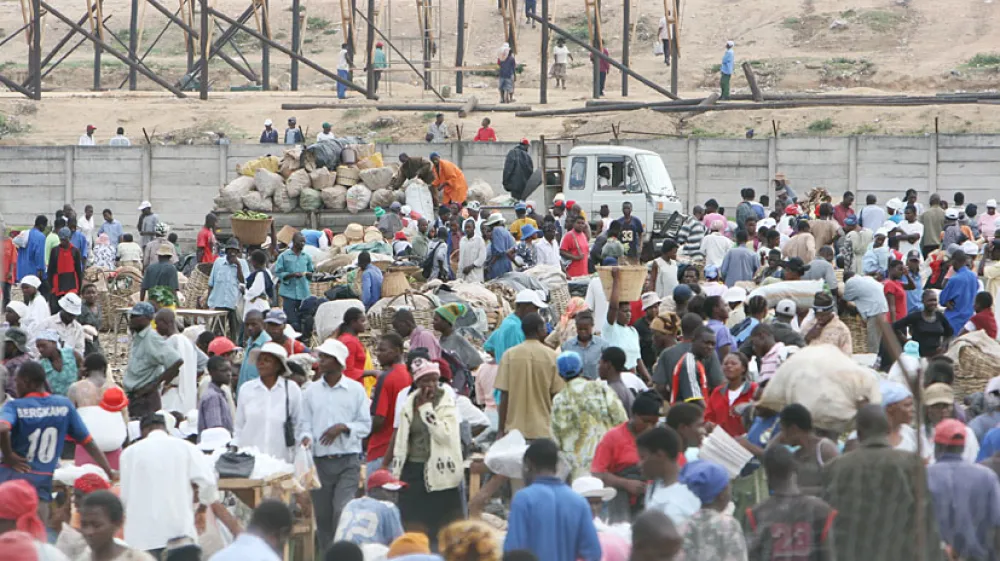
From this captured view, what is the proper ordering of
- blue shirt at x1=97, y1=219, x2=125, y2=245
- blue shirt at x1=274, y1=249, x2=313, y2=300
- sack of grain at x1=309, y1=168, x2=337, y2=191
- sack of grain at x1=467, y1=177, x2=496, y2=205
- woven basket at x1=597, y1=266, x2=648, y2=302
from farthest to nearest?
sack of grain at x1=467, y1=177, x2=496, y2=205
sack of grain at x1=309, y1=168, x2=337, y2=191
blue shirt at x1=97, y1=219, x2=125, y2=245
blue shirt at x1=274, y1=249, x2=313, y2=300
woven basket at x1=597, y1=266, x2=648, y2=302

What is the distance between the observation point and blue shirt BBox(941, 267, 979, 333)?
49.4ft

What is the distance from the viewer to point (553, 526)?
711 cm

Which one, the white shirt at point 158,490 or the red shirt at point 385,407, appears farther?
the red shirt at point 385,407

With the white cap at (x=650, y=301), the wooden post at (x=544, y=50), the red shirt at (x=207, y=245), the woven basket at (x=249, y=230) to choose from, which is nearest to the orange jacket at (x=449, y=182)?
the woven basket at (x=249, y=230)

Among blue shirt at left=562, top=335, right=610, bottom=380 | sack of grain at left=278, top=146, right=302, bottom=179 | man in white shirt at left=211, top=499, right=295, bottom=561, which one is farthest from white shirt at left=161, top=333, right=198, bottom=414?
sack of grain at left=278, top=146, right=302, bottom=179

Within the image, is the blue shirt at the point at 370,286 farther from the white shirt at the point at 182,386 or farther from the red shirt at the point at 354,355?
the white shirt at the point at 182,386

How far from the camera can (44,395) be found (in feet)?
30.3

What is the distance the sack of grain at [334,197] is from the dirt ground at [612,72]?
40.2 ft

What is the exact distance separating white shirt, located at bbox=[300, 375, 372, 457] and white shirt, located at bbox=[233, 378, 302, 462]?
0.08 m

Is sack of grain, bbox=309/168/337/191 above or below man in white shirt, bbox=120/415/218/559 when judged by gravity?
above

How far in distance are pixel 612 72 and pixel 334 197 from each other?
2839cm

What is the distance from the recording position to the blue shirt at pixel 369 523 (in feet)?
26.3

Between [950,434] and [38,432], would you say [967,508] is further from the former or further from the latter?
[38,432]

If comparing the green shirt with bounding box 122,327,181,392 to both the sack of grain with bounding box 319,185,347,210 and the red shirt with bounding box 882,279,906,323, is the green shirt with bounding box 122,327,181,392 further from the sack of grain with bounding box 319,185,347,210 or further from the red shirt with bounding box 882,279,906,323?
the sack of grain with bounding box 319,185,347,210
